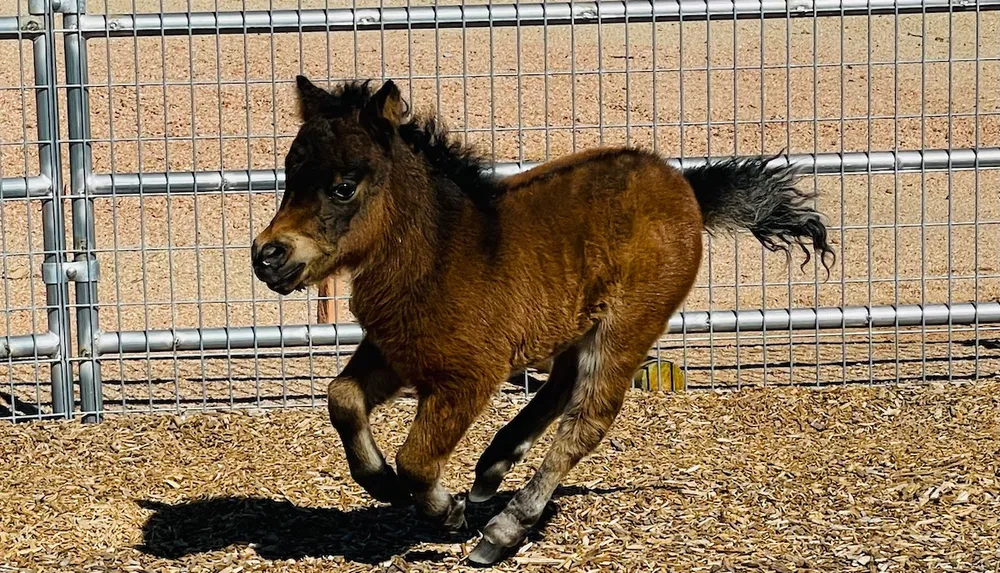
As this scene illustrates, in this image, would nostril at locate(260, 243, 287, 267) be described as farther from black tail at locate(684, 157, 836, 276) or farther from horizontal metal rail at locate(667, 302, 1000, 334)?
horizontal metal rail at locate(667, 302, 1000, 334)

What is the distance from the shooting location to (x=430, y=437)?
4891mm

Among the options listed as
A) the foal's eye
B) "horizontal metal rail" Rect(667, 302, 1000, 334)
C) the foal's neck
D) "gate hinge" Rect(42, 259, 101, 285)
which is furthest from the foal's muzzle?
"horizontal metal rail" Rect(667, 302, 1000, 334)

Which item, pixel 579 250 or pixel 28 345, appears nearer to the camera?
pixel 579 250

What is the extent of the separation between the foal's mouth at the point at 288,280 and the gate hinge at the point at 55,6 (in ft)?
10.2

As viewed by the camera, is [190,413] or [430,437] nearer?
[430,437]

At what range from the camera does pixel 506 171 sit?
734cm

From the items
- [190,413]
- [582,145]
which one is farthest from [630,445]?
[582,145]

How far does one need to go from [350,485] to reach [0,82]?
1320 cm

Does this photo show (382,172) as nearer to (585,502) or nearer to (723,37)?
(585,502)

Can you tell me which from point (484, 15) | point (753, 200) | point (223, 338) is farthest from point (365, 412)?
point (484, 15)

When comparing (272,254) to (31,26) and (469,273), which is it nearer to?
(469,273)

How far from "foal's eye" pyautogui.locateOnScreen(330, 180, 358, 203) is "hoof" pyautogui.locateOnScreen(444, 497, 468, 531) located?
1194 millimetres

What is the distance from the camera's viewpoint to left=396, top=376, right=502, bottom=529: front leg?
4.89 metres

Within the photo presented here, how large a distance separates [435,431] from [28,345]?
3016 mm
